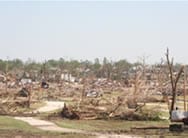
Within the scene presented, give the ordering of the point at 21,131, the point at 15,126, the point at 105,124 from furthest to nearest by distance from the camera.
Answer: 1. the point at 105,124
2. the point at 15,126
3. the point at 21,131

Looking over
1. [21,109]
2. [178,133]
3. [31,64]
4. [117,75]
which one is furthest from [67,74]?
[178,133]

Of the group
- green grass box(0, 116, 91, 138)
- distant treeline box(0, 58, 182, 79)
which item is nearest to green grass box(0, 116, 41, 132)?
green grass box(0, 116, 91, 138)

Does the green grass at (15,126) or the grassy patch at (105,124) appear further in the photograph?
the grassy patch at (105,124)

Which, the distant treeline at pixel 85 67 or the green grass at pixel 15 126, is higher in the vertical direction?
the distant treeline at pixel 85 67

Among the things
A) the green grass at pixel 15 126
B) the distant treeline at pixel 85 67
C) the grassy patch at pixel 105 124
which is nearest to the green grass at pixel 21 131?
the green grass at pixel 15 126

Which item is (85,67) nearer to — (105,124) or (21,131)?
(105,124)

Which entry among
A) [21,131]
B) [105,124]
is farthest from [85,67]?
[21,131]

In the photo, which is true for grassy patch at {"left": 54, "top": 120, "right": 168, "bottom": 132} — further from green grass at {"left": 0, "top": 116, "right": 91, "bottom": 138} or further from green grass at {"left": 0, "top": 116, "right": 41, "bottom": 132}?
green grass at {"left": 0, "top": 116, "right": 91, "bottom": 138}

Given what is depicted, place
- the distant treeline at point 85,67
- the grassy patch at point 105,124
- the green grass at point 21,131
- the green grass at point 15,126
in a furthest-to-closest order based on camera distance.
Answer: the distant treeline at point 85,67 → the grassy patch at point 105,124 → the green grass at point 15,126 → the green grass at point 21,131

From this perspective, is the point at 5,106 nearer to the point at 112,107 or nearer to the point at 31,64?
the point at 112,107

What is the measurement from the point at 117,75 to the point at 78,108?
2963 inches

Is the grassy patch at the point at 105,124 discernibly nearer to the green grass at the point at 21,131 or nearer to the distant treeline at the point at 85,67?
the green grass at the point at 21,131

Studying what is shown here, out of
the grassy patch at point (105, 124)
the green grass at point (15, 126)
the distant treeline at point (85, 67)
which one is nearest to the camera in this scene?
the green grass at point (15, 126)

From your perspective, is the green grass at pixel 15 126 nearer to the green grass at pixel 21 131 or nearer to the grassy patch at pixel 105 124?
the green grass at pixel 21 131
